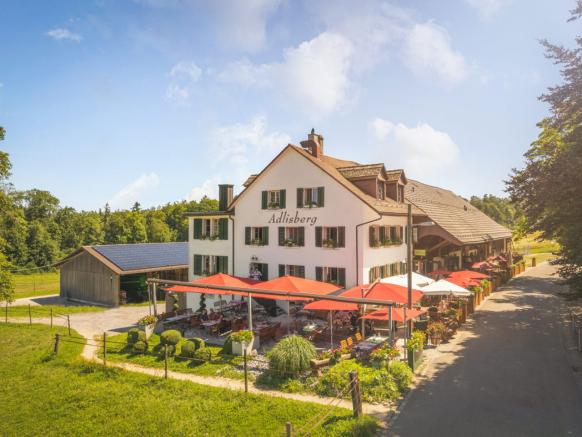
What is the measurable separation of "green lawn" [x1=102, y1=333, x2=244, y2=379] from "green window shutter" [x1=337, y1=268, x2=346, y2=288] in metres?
7.91

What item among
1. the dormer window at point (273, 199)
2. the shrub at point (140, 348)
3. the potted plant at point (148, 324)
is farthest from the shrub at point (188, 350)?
the dormer window at point (273, 199)

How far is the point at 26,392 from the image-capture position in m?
14.6

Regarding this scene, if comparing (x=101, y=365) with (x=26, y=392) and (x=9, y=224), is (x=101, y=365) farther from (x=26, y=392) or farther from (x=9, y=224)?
(x=9, y=224)

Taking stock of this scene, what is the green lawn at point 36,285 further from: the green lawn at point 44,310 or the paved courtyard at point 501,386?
the paved courtyard at point 501,386

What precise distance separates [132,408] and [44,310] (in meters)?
22.4

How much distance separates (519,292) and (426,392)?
21.8 m

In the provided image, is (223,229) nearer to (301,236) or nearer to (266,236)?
(266,236)


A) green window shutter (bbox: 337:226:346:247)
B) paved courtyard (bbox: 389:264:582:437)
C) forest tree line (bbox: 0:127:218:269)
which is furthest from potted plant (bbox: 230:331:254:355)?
forest tree line (bbox: 0:127:218:269)

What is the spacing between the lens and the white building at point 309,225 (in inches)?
882

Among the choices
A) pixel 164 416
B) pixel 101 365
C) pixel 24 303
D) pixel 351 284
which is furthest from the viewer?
pixel 24 303

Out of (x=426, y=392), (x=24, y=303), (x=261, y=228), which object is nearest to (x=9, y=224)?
(x=24, y=303)

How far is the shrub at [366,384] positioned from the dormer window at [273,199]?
13668 mm

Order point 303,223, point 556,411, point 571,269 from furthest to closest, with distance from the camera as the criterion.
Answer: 1. point 303,223
2. point 571,269
3. point 556,411

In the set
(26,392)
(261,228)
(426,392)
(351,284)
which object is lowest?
(26,392)
